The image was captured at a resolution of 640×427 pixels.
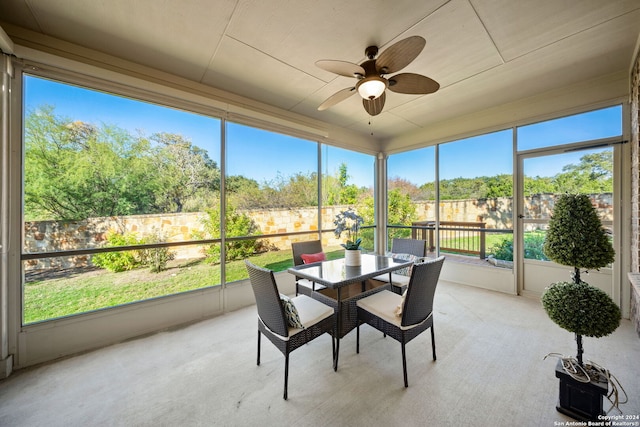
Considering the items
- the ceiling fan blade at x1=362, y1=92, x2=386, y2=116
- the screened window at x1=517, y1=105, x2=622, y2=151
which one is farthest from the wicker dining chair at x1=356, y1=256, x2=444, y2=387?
the screened window at x1=517, y1=105, x2=622, y2=151

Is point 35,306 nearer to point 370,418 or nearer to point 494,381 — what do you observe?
point 370,418

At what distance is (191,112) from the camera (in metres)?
3.00

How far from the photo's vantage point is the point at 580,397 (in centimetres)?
147

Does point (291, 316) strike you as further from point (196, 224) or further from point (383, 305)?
point (196, 224)

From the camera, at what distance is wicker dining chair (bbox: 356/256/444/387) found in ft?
5.83

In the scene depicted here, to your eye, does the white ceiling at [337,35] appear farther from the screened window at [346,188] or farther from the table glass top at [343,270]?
the table glass top at [343,270]

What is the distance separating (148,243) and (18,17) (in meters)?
2.16

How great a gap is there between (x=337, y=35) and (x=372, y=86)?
0.62m

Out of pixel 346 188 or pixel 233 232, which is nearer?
pixel 233 232

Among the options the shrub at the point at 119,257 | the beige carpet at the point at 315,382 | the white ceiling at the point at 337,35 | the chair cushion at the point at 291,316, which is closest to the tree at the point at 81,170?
the shrub at the point at 119,257

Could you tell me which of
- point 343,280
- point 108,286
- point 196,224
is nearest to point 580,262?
point 343,280

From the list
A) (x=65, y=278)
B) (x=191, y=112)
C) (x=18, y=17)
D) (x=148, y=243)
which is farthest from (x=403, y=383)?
(x=18, y=17)

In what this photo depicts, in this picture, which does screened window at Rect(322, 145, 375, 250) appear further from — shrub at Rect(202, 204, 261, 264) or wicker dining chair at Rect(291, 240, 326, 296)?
shrub at Rect(202, 204, 261, 264)

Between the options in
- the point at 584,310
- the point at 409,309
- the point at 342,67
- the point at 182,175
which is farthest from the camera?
the point at 182,175
